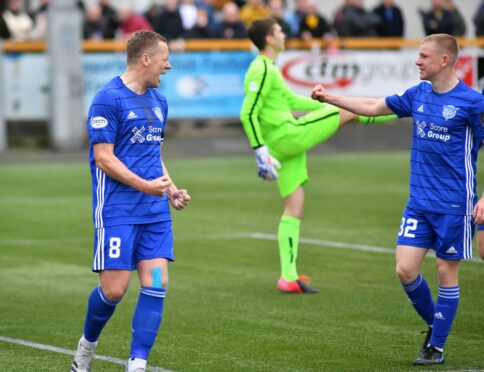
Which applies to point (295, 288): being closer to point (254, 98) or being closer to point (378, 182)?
point (254, 98)

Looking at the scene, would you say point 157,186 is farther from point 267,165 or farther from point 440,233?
point 267,165


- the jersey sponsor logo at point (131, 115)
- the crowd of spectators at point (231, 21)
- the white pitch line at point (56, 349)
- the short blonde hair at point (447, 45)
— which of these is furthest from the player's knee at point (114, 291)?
the crowd of spectators at point (231, 21)

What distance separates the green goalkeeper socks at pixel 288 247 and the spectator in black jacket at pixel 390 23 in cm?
1638

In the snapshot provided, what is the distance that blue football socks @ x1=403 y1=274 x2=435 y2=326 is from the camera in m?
8.00

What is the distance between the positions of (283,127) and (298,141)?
0.22m

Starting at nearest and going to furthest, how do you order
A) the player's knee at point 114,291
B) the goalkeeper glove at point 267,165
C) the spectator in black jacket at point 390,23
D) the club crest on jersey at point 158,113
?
the player's knee at point 114,291 → the club crest on jersey at point 158,113 → the goalkeeper glove at point 267,165 → the spectator in black jacket at point 390,23

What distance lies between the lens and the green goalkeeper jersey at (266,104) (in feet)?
35.3

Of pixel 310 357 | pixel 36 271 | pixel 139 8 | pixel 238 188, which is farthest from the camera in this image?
pixel 139 8

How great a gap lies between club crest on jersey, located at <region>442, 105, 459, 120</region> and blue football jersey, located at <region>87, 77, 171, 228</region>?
1877 millimetres

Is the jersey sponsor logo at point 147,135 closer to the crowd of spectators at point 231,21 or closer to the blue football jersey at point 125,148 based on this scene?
the blue football jersey at point 125,148

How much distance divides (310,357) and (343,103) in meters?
1.72

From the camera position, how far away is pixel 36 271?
38.4 ft

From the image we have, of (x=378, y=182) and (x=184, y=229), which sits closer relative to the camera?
(x=184, y=229)

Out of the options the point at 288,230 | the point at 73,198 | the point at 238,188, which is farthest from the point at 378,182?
the point at 288,230
